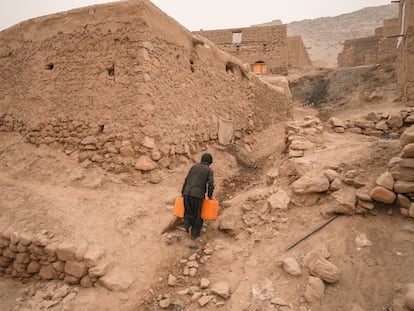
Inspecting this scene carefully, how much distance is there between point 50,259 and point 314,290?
277cm

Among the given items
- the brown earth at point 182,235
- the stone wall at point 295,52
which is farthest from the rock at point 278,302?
the stone wall at point 295,52

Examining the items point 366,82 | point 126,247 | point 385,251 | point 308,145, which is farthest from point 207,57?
point 366,82

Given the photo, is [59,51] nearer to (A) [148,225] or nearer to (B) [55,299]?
(A) [148,225]

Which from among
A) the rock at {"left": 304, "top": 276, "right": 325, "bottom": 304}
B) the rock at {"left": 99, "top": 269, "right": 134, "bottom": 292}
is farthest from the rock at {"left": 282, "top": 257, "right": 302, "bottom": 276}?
the rock at {"left": 99, "top": 269, "right": 134, "bottom": 292}

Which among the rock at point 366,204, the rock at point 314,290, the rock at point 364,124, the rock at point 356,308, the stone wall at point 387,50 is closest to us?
the rock at point 356,308

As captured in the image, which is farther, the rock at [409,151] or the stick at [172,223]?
the stick at [172,223]

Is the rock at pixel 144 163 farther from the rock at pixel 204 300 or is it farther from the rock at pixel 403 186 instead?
the rock at pixel 403 186

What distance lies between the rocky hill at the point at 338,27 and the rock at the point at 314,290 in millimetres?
37372

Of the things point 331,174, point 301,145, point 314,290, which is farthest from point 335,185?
point 301,145

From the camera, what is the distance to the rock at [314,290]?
8.13ft

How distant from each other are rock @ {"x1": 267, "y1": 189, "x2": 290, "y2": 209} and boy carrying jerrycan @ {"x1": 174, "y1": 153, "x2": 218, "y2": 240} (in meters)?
0.70

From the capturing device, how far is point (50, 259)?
3.23 metres

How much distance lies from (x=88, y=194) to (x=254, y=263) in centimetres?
243

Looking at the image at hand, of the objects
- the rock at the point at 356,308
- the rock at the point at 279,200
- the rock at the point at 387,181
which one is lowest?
the rock at the point at 356,308
